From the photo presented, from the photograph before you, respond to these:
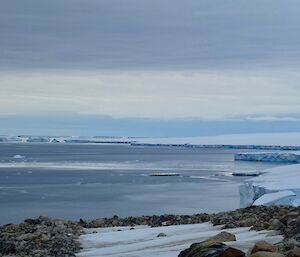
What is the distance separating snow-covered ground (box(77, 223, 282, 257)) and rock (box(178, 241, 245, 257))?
0.93 m

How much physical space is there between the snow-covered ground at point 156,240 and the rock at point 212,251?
0.93m

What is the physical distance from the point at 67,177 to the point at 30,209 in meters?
20.3

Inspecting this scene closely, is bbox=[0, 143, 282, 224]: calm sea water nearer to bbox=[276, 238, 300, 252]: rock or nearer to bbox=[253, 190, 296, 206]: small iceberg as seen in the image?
bbox=[253, 190, 296, 206]: small iceberg

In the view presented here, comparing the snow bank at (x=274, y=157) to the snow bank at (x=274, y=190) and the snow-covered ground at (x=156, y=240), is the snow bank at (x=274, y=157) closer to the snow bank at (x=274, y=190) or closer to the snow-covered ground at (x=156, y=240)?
the snow bank at (x=274, y=190)

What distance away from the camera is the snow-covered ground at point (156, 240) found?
357 inches

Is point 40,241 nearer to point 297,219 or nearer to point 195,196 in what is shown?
point 297,219

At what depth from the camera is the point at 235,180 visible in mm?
44469

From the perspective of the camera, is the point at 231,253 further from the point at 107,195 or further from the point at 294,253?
the point at 107,195

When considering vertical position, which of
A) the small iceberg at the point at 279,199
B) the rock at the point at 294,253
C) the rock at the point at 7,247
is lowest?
the rock at the point at 294,253

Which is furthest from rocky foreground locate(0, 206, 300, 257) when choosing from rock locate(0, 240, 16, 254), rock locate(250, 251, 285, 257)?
rock locate(250, 251, 285, 257)

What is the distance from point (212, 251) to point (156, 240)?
3.20 meters

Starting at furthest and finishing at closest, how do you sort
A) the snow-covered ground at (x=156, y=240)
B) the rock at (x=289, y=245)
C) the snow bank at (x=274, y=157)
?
the snow bank at (x=274, y=157), the snow-covered ground at (x=156, y=240), the rock at (x=289, y=245)

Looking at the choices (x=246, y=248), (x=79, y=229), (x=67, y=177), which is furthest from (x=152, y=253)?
(x=67, y=177)

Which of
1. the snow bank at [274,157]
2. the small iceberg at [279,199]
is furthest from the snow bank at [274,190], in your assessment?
the snow bank at [274,157]
